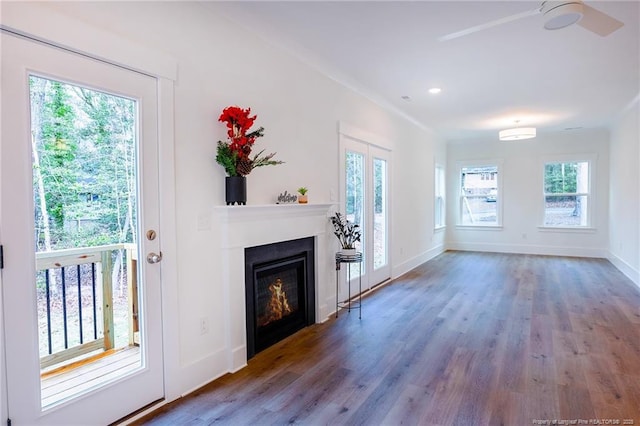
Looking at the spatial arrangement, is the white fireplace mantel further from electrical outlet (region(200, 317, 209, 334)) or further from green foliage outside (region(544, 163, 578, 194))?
green foliage outside (region(544, 163, 578, 194))

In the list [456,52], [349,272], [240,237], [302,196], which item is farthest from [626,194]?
[240,237]

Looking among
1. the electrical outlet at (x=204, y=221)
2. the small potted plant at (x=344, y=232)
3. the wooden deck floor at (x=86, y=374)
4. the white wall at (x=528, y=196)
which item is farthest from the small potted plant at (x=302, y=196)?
the white wall at (x=528, y=196)

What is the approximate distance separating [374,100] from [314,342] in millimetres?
3205

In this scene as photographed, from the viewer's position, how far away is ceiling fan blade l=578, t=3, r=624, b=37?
1945 millimetres

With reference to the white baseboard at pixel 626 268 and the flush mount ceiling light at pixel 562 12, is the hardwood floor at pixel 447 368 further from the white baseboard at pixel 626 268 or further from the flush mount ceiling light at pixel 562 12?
the flush mount ceiling light at pixel 562 12

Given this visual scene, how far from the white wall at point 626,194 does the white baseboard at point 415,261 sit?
3.08 m

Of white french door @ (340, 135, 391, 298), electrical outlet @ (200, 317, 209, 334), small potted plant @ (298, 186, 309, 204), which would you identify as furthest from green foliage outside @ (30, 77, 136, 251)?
white french door @ (340, 135, 391, 298)

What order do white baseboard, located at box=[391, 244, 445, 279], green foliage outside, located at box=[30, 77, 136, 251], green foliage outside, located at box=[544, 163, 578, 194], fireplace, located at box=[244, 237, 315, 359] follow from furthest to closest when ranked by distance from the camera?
1. green foliage outside, located at box=[544, 163, 578, 194]
2. white baseboard, located at box=[391, 244, 445, 279]
3. fireplace, located at box=[244, 237, 315, 359]
4. green foliage outside, located at box=[30, 77, 136, 251]

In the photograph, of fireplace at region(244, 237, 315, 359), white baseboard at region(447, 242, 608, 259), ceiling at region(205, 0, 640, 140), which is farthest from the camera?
white baseboard at region(447, 242, 608, 259)

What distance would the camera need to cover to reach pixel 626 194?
229 inches

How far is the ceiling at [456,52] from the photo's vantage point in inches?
102

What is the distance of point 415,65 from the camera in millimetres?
3645

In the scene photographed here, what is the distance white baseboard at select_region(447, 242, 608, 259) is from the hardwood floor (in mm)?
3246

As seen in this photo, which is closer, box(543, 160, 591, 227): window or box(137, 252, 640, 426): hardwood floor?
box(137, 252, 640, 426): hardwood floor
